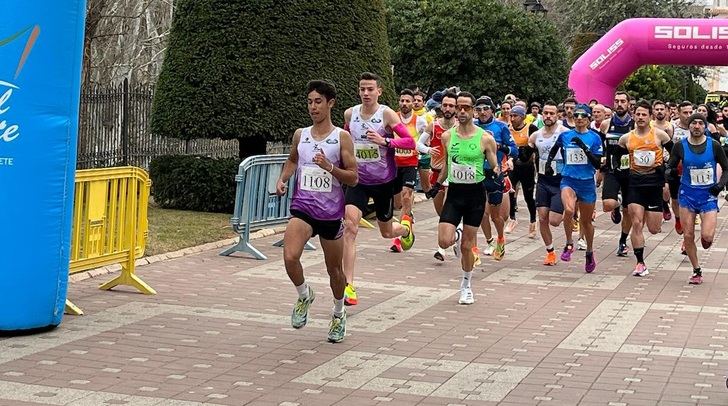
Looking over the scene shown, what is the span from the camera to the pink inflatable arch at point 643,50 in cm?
2725

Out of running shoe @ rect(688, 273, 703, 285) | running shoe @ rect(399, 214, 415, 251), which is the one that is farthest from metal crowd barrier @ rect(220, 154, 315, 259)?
running shoe @ rect(688, 273, 703, 285)

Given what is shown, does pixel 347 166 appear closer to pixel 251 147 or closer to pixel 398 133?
pixel 398 133

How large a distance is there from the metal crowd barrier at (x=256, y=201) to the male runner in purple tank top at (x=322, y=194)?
4.70 m

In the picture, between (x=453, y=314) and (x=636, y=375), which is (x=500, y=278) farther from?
(x=636, y=375)

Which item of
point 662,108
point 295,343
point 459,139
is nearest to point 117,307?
point 295,343

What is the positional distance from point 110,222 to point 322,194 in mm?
2629

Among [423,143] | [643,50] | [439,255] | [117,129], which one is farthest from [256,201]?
[643,50]

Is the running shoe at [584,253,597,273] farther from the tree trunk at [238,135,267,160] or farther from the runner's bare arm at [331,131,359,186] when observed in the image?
the tree trunk at [238,135,267,160]

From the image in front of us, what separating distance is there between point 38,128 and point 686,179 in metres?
7.16

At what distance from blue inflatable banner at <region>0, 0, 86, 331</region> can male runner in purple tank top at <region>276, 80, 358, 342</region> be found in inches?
64.6

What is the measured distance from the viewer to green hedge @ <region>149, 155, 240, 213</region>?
1820 cm

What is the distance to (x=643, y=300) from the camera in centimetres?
1189

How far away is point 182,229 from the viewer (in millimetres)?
15938

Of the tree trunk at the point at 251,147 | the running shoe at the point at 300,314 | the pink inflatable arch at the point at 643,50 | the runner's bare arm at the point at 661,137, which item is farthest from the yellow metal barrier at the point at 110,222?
the pink inflatable arch at the point at 643,50
